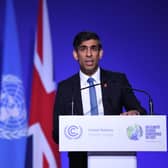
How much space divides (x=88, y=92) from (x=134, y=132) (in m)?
0.68

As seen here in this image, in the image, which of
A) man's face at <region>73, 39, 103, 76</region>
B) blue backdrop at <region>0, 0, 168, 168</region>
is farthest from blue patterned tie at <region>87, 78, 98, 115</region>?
blue backdrop at <region>0, 0, 168, 168</region>

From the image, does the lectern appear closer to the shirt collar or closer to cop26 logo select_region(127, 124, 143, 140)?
cop26 logo select_region(127, 124, 143, 140)

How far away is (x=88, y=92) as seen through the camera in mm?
2617

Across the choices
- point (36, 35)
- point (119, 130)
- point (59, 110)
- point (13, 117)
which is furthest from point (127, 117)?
point (36, 35)

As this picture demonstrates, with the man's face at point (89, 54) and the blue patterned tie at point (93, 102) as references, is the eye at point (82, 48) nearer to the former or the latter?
the man's face at point (89, 54)

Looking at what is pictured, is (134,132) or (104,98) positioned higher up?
(104,98)

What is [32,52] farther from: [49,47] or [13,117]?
[13,117]

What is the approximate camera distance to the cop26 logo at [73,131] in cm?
202

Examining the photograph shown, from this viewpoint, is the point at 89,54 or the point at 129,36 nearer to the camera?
the point at 89,54

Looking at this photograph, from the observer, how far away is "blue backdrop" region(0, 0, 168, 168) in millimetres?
4105

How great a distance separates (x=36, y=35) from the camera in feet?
12.2

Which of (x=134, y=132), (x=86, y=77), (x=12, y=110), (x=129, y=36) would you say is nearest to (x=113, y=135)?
(x=134, y=132)

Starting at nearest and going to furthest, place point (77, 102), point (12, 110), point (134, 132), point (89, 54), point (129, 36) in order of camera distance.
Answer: point (134, 132), point (77, 102), point (89, 54), point (12, 110), point (129, 36)

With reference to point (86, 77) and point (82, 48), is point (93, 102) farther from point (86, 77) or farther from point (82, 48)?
point (82, 48)
